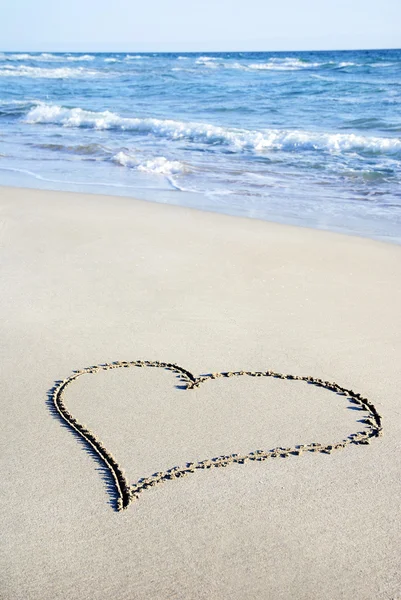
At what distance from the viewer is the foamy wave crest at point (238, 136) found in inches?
496

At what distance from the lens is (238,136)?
13609 millimetres

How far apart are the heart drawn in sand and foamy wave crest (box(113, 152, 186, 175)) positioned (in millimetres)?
6932

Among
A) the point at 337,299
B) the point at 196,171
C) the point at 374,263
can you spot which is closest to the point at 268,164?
the point at 196,171

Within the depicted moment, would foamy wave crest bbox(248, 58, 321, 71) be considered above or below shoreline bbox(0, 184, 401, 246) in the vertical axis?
above

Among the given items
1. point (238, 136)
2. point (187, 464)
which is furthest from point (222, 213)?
point (238, 136)

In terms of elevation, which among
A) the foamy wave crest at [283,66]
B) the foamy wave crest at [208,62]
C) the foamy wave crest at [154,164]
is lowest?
the foamy wave crest at [154,164]

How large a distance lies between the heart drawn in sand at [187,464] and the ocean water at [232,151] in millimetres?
3441

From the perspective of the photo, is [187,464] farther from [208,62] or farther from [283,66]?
[208,62]

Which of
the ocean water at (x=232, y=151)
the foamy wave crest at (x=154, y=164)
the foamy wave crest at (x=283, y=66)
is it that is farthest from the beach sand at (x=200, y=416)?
the foamy wave crest at (x=283, y=66)

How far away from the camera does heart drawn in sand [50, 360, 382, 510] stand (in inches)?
121

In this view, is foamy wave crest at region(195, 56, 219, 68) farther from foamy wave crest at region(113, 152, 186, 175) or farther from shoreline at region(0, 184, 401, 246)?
shoreline at region(0, 184, 401, 246)

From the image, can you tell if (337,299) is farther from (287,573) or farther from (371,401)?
(287,573)

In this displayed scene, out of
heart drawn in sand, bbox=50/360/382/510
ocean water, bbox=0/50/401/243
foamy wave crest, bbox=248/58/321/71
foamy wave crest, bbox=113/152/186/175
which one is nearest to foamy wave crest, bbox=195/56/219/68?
foamy wave crest, bbox=248/58/321/71

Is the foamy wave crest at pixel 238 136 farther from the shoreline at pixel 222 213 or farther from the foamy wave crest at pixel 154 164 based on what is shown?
the shoreline at pixel 222 213
